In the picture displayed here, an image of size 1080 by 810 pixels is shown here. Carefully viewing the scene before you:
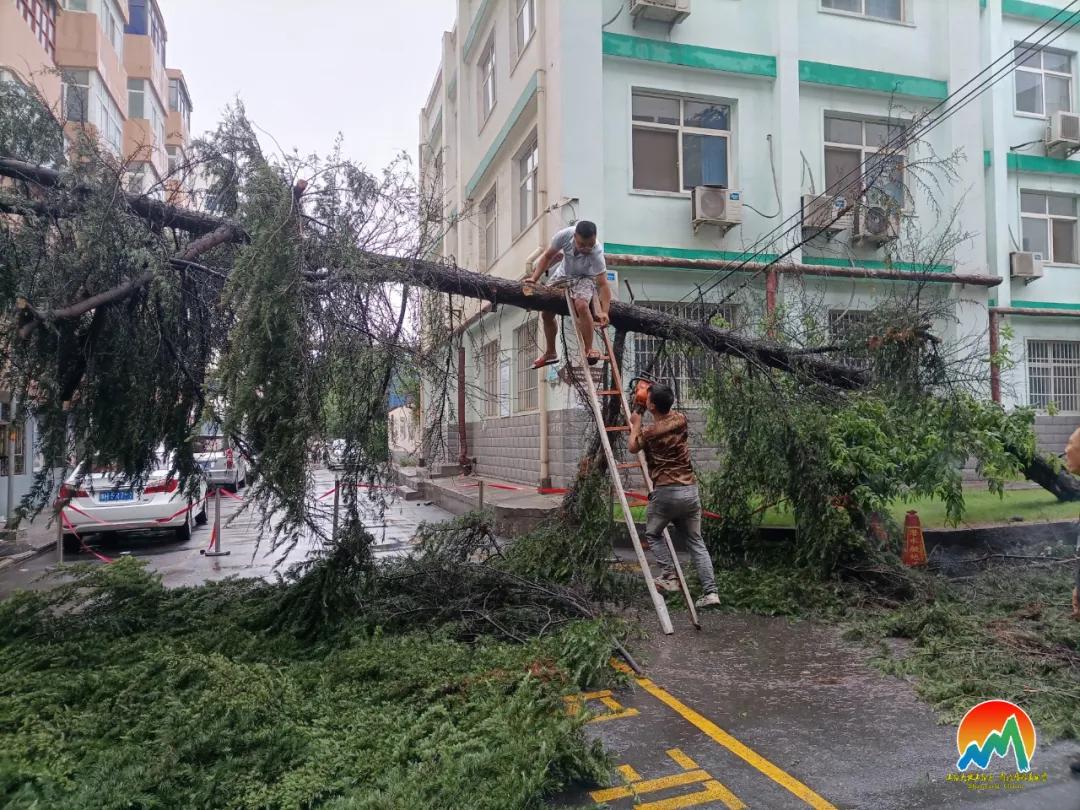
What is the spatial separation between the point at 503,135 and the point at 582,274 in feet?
35.7

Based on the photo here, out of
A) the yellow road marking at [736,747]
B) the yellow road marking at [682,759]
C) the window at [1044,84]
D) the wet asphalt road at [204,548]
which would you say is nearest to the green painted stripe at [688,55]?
the window at [1044,84]

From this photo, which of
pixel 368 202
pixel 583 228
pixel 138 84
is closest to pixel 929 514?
pixel 583 228

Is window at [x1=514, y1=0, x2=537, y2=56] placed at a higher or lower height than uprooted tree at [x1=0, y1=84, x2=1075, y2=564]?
higher

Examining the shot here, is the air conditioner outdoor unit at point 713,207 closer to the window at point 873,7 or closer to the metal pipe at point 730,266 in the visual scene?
the metal pipe at point 730,266

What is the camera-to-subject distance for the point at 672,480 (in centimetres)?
696

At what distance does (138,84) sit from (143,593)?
30690 mm

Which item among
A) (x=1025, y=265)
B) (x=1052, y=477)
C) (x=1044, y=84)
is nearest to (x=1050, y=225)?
(x=1025, y=265)

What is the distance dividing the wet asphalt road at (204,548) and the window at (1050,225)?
1453 centimetres

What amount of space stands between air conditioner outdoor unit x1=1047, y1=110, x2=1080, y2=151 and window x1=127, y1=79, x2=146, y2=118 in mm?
31087

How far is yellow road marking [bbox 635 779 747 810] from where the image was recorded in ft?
11.5

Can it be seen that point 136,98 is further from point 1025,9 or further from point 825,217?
point 1025,9

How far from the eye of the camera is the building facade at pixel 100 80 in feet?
20.1

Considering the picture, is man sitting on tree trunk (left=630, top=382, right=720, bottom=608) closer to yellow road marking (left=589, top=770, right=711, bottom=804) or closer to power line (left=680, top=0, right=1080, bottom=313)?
power line (left=680, top=0, right=1080, bottom=313)

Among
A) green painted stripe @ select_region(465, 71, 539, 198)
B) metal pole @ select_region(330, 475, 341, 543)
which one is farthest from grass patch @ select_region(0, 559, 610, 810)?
green painted stripe @ select_region(465, 71, 539, 198)
